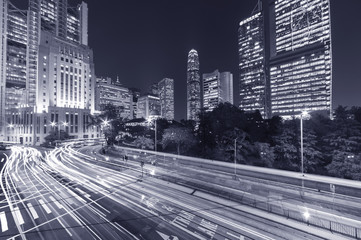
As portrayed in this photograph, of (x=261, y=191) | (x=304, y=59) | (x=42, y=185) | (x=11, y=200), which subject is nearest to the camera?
(x=11, y=200)

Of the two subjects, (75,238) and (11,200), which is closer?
(75,238)

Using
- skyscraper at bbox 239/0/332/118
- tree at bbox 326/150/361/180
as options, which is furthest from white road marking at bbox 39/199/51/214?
skyscraper at bbox 239/0/332/118

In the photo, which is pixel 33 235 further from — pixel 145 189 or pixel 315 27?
pixel 315 27

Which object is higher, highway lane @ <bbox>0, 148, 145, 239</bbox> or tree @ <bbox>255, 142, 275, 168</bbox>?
tree @ <bbox>255, 142, 275, 168</bbox>

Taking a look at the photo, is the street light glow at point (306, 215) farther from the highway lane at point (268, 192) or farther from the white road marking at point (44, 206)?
the white road marking at point (44, 206)

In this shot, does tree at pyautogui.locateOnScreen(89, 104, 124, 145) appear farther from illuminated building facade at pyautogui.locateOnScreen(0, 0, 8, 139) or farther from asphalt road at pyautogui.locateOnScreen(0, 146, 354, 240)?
illuminated building facade at pyautogui.locateOnScreen(0, 0, 8, 139)

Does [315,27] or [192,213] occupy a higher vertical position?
[315,27]

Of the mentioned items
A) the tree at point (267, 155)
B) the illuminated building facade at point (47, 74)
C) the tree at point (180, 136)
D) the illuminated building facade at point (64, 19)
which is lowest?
the tree at point (267, 155)

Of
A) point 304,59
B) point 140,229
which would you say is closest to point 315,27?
point 304,59

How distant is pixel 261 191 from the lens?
1770 centimetres

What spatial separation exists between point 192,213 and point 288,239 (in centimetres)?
603

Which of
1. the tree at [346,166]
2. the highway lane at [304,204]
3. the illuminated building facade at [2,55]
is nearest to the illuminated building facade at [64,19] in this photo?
the illuminated building facade at [2,55]

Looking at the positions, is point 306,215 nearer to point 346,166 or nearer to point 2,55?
point 346,166

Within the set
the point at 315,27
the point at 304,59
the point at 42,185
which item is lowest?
the point at 42,185
